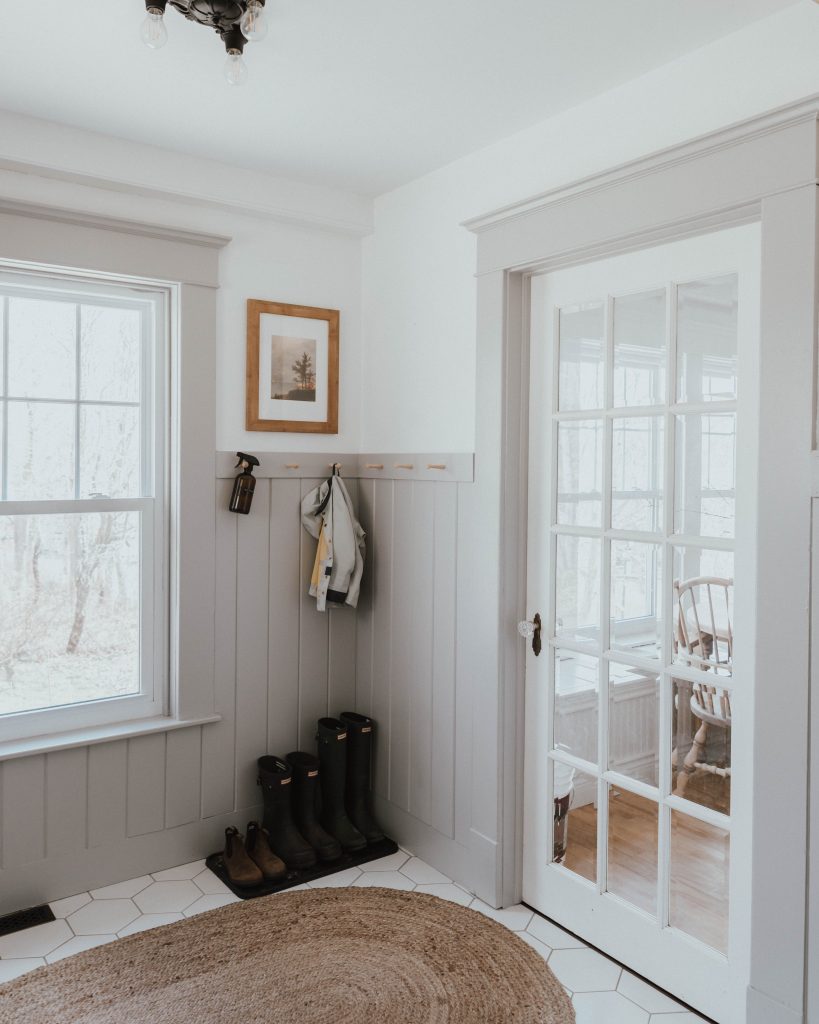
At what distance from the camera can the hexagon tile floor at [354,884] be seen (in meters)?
2.15

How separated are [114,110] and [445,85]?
988 mm

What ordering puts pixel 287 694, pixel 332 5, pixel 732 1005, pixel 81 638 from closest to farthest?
pixel 332 5 < pixel 732 1005 < pixel 81 638 < pixel 287 694

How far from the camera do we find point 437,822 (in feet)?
9.53

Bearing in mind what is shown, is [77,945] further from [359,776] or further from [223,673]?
[359,776]

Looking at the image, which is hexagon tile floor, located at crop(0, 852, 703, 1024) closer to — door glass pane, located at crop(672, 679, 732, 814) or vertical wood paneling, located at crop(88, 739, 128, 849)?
vertical wood paneling, located at crop(88, 739, 128, 849)

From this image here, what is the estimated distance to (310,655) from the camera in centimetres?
318

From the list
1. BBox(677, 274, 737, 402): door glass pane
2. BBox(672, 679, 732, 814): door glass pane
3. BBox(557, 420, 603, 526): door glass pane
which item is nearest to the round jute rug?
BBox(672, 679, 732, 814): door glass pane

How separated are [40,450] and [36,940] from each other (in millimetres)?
1490

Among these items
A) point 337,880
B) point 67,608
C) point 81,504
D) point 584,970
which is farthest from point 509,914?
point 81,504

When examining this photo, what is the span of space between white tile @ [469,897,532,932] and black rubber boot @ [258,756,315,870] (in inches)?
23.7

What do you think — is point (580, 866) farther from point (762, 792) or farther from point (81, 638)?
point (81, 638)

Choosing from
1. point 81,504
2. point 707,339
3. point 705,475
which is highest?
point 707,339

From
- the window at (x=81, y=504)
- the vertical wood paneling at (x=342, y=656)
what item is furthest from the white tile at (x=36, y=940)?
the vertical wood paneling at (x=342, y=656)

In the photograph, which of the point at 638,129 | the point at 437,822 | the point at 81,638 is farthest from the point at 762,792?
the point at 81,638
